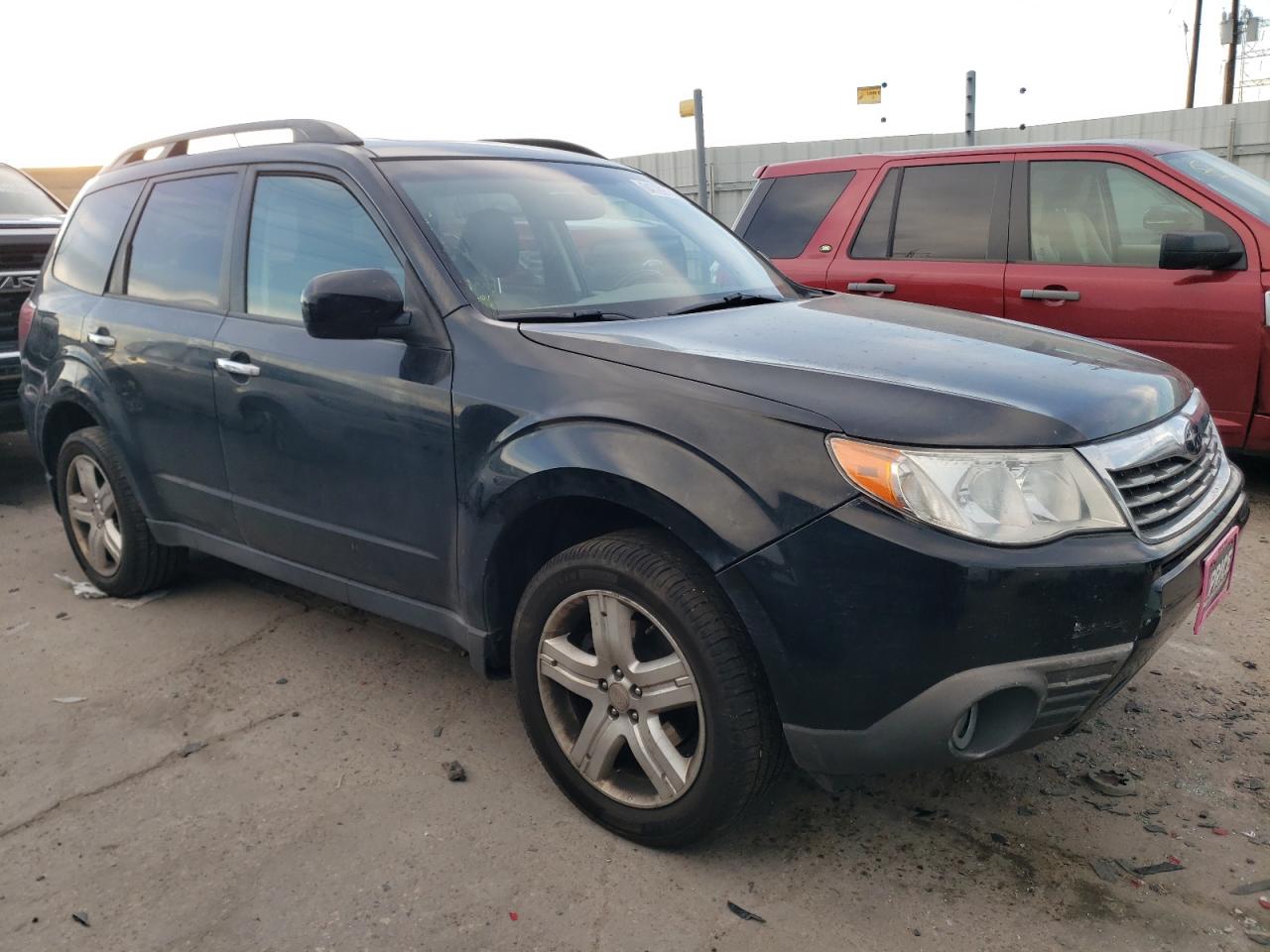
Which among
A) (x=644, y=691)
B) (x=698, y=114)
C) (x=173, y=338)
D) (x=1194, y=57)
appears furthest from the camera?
(x=1194, y=57)

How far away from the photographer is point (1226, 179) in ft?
17.8

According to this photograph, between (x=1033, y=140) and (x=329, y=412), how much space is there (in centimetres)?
1734

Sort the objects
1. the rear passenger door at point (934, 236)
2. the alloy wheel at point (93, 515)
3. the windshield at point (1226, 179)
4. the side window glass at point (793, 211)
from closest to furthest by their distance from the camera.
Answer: the alloy wheel at point (93, 515)
the windshield at point (1226, 179)
the rear passenger door at point (934, 236)
the side window glass at point (793, 211)

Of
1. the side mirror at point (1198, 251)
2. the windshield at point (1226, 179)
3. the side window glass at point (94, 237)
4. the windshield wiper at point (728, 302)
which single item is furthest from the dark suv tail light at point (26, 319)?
the windshield at point (1226, 179)

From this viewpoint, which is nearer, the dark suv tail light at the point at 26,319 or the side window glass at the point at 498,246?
the side window glass at the point at 498,246

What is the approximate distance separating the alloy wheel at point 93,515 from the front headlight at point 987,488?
3.40 metres

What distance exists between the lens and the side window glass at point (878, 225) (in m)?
6.09

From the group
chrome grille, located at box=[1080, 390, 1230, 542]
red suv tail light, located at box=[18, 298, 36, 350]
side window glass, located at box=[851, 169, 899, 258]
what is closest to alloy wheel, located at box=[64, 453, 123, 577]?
red suv tail light, located at box=[18, 298, 36, 350]

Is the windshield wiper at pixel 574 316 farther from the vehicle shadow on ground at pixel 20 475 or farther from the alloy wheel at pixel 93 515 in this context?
the vehicle shadow on ground at pixel 20 475

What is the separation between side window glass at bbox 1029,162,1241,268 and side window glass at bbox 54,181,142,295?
445 centimetres

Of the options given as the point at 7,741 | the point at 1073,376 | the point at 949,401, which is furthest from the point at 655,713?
the point at 7,741

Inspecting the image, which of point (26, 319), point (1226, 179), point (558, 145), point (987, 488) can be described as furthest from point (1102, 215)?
point (26, 319)

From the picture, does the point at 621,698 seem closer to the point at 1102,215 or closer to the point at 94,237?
A: the point at 94,237

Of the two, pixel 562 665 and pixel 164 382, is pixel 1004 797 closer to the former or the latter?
pixel 562 665
